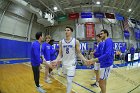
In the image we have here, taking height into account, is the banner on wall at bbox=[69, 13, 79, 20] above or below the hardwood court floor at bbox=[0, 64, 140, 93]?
above

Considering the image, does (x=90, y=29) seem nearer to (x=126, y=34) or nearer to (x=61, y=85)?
(x=126, y=34)

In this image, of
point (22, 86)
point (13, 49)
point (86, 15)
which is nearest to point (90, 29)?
point (86, 15)

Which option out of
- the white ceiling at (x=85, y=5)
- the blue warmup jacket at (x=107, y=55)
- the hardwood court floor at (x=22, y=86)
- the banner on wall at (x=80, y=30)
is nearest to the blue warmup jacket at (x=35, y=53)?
the hardwood court floor at (x=22, y=86)

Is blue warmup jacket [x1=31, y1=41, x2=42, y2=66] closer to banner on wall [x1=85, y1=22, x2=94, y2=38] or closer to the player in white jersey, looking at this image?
the player in white jersey

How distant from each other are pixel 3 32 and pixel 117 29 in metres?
13.5

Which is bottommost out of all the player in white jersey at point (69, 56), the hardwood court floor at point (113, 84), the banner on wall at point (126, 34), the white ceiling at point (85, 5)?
the hardwood court floor at point (113, 84)

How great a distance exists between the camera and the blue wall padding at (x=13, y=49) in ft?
36.7

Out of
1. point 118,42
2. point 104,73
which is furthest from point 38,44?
point 118,42

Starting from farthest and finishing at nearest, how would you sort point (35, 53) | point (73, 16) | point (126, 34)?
1. point (126, 34)
2. point (73, 16)
3. point (35, 53)

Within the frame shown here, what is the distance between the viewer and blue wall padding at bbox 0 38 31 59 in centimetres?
1119

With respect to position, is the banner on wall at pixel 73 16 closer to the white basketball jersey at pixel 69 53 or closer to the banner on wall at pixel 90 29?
the banner on wall at pixel 90 29

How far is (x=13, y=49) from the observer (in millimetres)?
12586

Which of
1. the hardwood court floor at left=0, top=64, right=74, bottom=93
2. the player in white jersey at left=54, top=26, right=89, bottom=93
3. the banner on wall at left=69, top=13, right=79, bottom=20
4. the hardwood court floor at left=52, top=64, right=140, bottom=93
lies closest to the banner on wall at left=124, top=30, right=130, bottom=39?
the banner on wall at left=69, top=13, right=79, bottom=20

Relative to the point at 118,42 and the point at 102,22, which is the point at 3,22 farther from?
the point at 118,42
